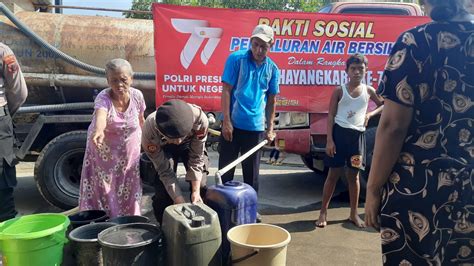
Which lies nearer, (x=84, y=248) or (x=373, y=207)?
(x=373, y=207)

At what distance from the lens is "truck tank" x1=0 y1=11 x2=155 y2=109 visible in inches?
175

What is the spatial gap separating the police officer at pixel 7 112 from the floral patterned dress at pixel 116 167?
54 centimetres

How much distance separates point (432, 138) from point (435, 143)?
0.02 meters

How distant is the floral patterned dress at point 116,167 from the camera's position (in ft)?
9.78

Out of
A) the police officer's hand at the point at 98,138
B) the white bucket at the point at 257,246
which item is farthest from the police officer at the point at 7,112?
the white bucket at the point at 257,246

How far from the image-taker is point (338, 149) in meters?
3.92

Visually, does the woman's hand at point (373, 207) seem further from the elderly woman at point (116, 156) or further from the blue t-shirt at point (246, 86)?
the blue t-shirt at point (246, 86)

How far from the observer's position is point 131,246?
6.95 ft

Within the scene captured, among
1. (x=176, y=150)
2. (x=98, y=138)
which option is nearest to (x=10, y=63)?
(x=98, y=138)

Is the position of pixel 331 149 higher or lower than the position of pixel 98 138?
lower

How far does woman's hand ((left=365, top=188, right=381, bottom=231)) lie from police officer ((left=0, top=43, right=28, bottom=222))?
2.51m

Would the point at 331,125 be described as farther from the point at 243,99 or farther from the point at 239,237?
the point at 239,237

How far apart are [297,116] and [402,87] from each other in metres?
3.15

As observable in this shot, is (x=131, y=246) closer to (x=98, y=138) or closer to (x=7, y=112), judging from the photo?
(x=98, y=138)
